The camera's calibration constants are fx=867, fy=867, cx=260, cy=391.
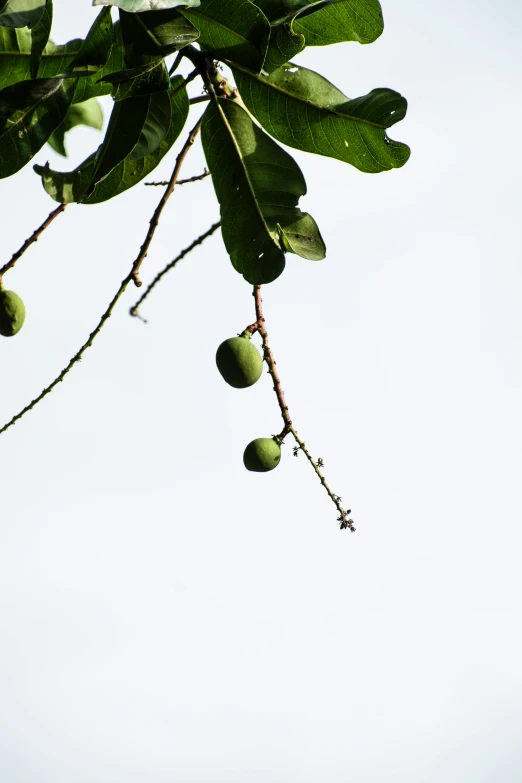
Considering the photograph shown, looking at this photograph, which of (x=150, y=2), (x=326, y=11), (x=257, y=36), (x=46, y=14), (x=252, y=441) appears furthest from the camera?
(x=252, y=441)

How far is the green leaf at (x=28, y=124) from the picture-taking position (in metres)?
1.54

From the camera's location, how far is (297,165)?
1804 millimetres

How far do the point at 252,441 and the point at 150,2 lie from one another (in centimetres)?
113

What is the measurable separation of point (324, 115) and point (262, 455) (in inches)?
31.6

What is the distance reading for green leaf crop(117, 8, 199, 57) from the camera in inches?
55.7

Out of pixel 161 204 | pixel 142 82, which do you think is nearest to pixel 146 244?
pixel 161 204

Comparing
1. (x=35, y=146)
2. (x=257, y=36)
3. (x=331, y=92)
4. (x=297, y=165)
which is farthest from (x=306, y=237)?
(x=35, y=146)

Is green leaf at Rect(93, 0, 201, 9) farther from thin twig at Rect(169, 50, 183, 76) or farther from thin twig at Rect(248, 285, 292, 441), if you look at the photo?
thin twig at Rect(248, 285, 292, 441)

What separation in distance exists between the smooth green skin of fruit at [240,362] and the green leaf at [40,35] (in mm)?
789

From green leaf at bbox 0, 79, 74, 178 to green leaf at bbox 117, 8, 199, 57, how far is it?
7.0 inches

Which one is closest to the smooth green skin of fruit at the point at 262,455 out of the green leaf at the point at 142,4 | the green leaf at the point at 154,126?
the green leaf at the point at 154,126

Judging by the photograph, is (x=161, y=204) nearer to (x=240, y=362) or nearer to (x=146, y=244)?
(x=146, y=244)

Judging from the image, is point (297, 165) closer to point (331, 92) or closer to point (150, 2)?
point (331, 92)

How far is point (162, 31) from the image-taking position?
142cm
